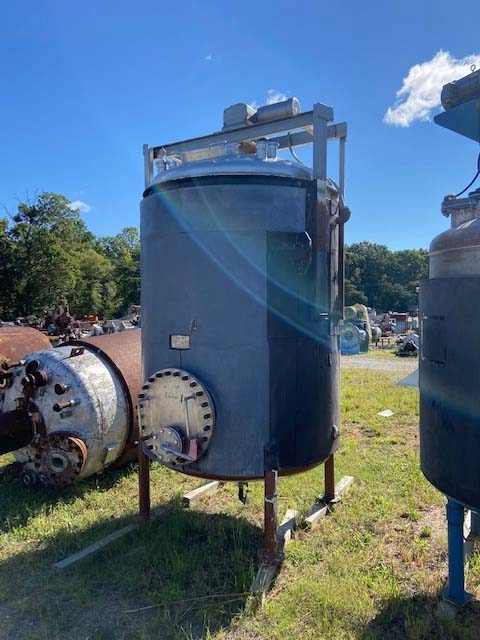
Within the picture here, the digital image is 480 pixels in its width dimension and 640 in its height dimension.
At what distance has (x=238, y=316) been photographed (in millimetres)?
2863

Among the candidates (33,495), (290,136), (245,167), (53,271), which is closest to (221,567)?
(33,495)

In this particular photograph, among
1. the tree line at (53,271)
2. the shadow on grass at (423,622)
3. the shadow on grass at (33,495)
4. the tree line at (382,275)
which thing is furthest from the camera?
the tree line at (382,275)

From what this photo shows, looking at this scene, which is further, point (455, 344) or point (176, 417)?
point (176, 417)

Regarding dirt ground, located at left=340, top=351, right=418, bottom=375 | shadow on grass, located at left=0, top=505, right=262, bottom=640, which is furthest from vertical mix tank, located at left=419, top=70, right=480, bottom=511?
dirt ground, located at left=340, top=351, right=418, bottom=375

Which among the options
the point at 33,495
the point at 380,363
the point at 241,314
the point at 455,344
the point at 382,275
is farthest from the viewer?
the point at 382,275

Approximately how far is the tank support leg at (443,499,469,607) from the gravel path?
9.70 metres

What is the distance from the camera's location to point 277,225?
9.41 ft

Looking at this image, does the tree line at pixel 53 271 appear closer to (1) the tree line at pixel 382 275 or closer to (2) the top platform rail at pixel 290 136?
(1) the tree line at pixel 382 275

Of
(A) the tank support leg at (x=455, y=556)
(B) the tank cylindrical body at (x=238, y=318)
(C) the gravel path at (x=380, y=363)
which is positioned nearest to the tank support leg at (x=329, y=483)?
(B) the tank cylindrical body at (x=238, y=318)

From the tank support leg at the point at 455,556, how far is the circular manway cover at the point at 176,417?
136cm

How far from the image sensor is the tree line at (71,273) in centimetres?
3133

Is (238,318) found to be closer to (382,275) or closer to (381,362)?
(381,362)

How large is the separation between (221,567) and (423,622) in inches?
48.6

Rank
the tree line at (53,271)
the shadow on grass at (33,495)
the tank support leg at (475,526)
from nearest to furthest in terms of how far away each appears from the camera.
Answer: the tank support leg at (475,526)
the shadow on grass at (33,495)
the tree line at (53,271)
